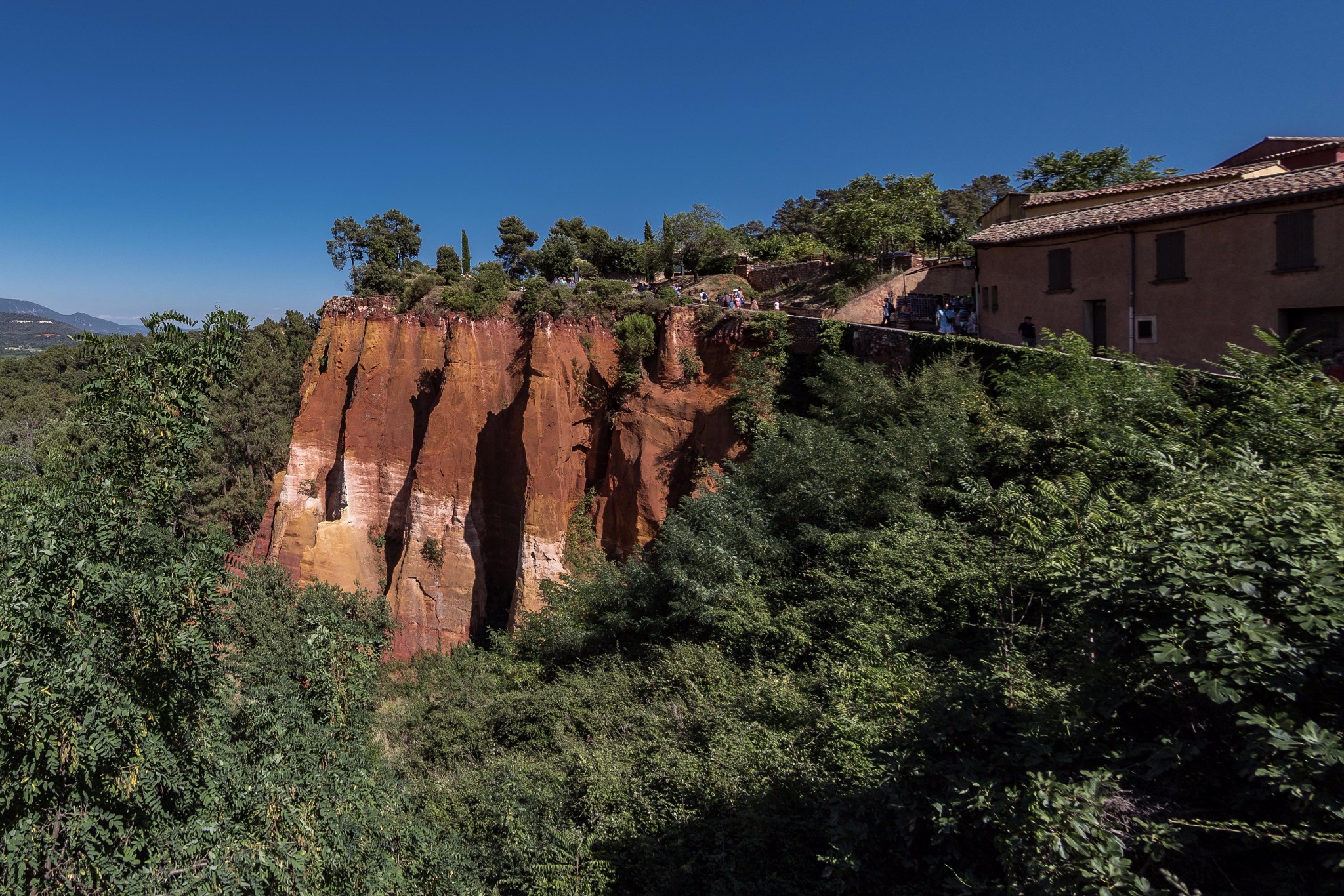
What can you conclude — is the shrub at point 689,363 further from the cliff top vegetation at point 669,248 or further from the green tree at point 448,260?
the green tree at point 448,260

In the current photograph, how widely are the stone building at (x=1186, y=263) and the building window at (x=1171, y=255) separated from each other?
2 centimetres

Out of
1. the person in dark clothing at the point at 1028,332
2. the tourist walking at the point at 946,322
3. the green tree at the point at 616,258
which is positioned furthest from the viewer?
the green tree at the point at 616,258

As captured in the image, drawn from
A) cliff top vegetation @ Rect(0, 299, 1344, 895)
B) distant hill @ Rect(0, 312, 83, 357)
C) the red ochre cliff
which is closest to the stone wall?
the red ochre cliff

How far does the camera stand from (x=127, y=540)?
5.41 metres

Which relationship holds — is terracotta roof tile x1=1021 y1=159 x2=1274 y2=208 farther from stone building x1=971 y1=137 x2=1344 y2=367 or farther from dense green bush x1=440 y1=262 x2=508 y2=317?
dense green bush x1=440 y1=262 x2=508 y2=317

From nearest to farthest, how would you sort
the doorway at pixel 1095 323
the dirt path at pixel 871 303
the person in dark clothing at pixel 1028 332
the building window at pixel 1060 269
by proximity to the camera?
1. the doorway at pixel 1095 323
2. the building window at pixel 1060 269
3. the person in dark clothing at pixel 1028 332
4. the dirt path at pixel 871 303

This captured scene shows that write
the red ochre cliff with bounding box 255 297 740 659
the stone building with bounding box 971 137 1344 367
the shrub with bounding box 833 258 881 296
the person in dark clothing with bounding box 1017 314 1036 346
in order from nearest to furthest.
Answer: the stone building with bounding box 971 137 1344 367
the person in dark clothing with bounding box 1017 314 1036 346
the red ochre cliff with bounding box 255 297 740 659
the shrub with bounding box 833 258 881 296

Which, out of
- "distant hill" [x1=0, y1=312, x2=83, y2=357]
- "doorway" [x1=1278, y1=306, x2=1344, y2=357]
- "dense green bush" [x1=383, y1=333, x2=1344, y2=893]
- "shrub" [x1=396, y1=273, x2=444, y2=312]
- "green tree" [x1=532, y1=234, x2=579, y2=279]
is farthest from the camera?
"distant hill" [x1=0, y1=312, x2=83, y2=357]

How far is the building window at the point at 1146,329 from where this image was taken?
15.3 meters


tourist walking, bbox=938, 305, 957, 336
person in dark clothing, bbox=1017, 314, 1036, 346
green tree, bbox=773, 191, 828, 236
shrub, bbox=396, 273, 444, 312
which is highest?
green tree, bbox=773, 191, 828, 236

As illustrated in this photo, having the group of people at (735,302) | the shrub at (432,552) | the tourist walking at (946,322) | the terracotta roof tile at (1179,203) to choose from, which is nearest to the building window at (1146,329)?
the terracotta roof tile at (1179,203)

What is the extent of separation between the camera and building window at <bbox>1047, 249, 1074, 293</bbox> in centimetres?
1691

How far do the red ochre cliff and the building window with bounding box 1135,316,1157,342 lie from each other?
29.8 ft

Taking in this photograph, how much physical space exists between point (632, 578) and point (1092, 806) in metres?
10.3
